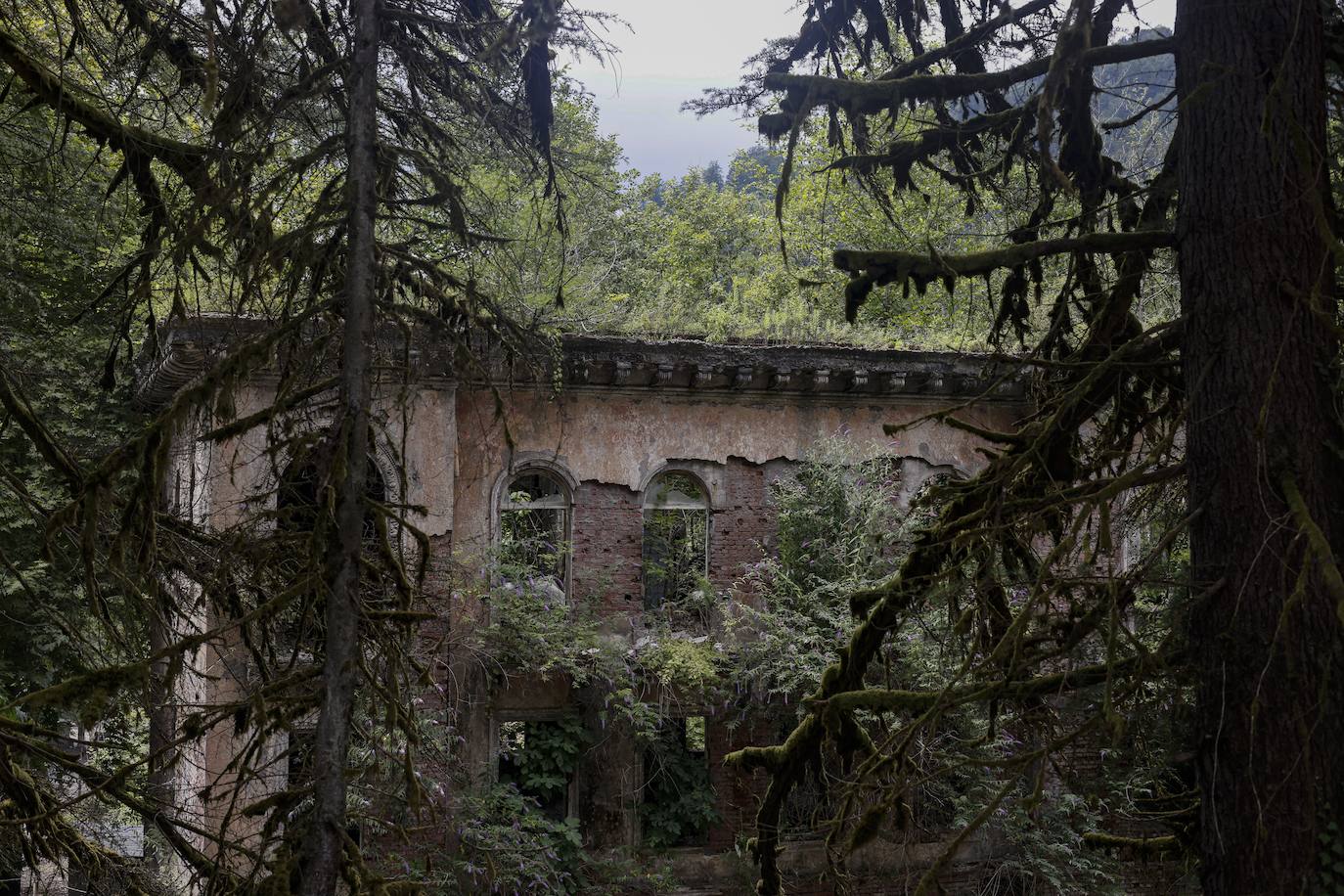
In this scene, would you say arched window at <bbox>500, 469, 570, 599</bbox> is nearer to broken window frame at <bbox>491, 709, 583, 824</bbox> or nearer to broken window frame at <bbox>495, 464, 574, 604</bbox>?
broken window frame at <bbox>495, 464, 574, 604</bbox>

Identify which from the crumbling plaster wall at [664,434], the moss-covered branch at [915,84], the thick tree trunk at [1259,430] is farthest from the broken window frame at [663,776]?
the thick tree trunk at [1259,430]

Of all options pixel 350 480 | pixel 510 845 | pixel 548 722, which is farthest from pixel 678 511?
Answer: pixel 350 480

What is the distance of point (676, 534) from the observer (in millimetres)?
19375

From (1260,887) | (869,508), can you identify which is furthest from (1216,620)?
(869,508)

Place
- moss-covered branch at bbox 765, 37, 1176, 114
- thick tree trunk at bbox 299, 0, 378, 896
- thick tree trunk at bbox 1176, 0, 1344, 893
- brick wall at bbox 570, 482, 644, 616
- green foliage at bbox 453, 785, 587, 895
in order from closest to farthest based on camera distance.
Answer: thick tree trunk at bbox 1176, 0, 1344, 893 < thick tree trunk at bbox 299, 0, 378, 896 < moss-covered branch at bbox 765, 37, 1176, 114 < green foliage at bbox 453, 785, 587, 895 < brick wall at bbox 570, 482, 644, 616

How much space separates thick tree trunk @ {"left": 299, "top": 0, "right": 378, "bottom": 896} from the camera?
16.4ft

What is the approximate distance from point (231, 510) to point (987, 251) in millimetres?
11128

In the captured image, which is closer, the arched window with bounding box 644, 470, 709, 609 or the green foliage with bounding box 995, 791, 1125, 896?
the green foliage with bounding box 995, 791, 1125, 896

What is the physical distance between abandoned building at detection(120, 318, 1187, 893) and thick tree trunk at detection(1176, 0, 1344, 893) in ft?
35.0

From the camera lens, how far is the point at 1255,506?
505cm

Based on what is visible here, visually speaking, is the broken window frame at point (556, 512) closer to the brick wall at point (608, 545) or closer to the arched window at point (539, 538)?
the arched window at point (539, 538)

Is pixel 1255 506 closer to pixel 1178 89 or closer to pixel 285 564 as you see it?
→ pixel 1178 89

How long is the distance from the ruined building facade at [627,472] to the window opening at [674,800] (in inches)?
6.9

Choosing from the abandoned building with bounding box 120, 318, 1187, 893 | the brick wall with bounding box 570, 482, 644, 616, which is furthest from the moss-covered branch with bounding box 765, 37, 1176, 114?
the brick wall with bounding box 570, 482, 644, 616
